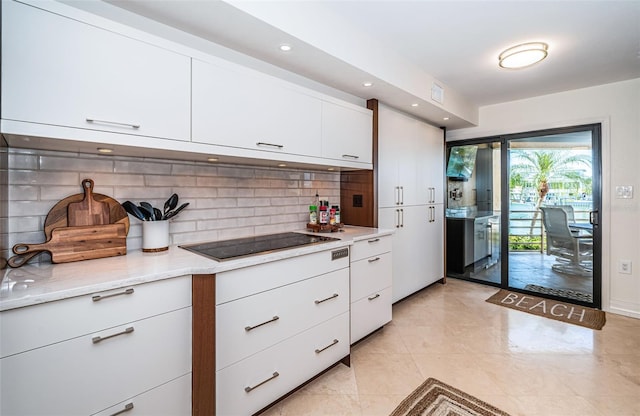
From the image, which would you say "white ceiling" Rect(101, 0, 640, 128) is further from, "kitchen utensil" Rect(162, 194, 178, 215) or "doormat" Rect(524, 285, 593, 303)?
"doormat" Rect(524, 285, 593, 303)

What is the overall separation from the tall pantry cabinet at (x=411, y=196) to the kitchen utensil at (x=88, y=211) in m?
2.27

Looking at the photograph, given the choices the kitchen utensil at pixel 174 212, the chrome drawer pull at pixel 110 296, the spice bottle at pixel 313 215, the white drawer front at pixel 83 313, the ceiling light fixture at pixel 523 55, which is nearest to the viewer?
the white drawer front at pixel 83 313

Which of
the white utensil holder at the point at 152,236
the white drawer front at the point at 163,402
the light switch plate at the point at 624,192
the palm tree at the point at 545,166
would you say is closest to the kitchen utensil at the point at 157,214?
the white utensil holder at the point at 152,236

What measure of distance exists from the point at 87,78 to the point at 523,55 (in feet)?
9.73

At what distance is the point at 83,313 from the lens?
109cm

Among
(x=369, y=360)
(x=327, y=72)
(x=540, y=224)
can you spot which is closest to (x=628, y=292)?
(x=540, y=224)

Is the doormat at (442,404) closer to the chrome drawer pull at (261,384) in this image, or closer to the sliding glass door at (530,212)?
the chrome drawer pull at (261,384)

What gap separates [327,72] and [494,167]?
298cm

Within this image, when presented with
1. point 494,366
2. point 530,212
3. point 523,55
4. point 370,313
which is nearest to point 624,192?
point 530,212

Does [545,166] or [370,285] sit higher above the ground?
[545,166]

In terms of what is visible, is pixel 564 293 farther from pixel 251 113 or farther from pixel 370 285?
pixel 251 113

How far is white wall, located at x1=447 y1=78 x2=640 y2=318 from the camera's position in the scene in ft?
10.0

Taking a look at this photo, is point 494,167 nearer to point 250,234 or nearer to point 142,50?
point 250,234

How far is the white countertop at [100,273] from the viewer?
1.03 meters
